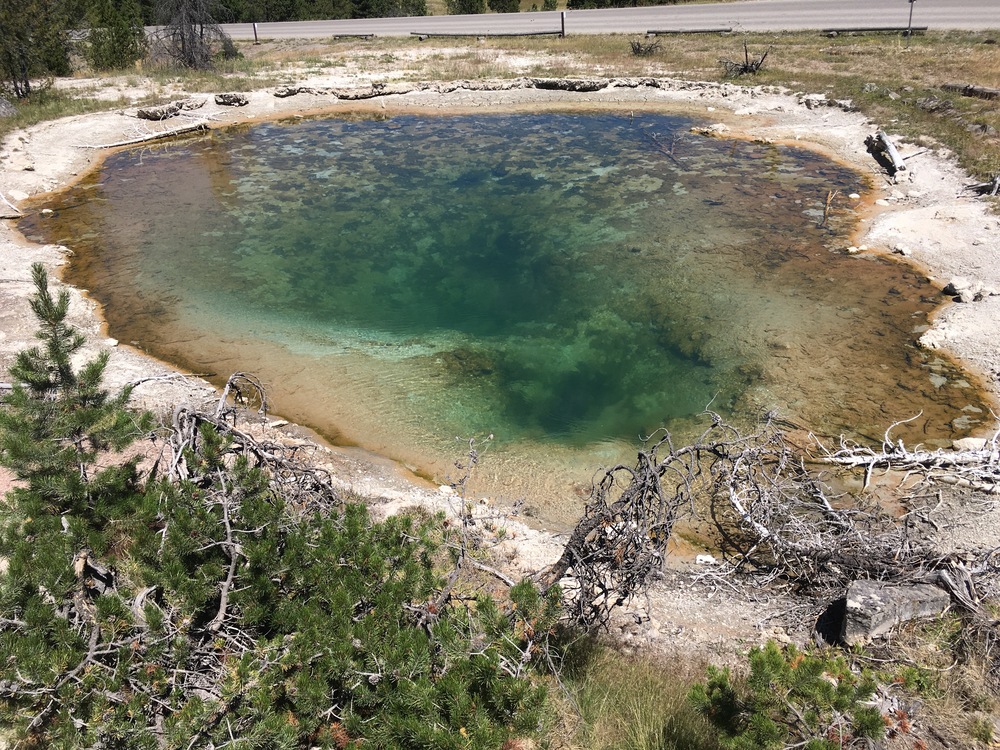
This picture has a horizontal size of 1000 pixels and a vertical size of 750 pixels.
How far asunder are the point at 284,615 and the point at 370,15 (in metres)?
51.5

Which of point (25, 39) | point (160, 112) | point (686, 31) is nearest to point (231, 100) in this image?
point (160, 112)

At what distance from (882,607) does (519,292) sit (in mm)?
9608

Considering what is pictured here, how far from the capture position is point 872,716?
3.44 metres

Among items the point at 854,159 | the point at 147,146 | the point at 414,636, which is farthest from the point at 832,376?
the point at 147,146

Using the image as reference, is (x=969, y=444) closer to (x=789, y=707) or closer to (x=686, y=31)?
(x=789, y=707)

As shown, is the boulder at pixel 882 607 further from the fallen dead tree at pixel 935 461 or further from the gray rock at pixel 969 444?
the gray rock at pixel 969 444

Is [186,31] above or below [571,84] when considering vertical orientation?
above

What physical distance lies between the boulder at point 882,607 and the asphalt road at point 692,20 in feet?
108

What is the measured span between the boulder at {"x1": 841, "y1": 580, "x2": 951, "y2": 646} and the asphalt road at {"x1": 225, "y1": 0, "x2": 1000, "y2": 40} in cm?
3287

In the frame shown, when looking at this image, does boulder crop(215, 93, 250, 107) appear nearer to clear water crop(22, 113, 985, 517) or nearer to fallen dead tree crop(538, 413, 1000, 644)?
clear water crop(22, 113, 985, 517)

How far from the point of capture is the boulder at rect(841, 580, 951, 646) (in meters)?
5.46

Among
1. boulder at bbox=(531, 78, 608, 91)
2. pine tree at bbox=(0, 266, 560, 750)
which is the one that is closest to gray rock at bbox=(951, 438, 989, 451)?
pine tree at bbox=(0, 266, 560, 750)

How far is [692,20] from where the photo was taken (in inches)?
1393

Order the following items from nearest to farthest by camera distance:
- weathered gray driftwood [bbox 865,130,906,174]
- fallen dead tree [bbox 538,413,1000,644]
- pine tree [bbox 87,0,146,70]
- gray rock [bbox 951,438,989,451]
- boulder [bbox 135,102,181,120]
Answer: fallen dead tree [bbox 538,413,1000,644]
gray rock [bbox 951,438,989,451]
weathered gray driftwood [bbox 865,130,906,174]
boulder [bbox 135,102,181,120]
pine tree [bbox 87,0,146,70]
